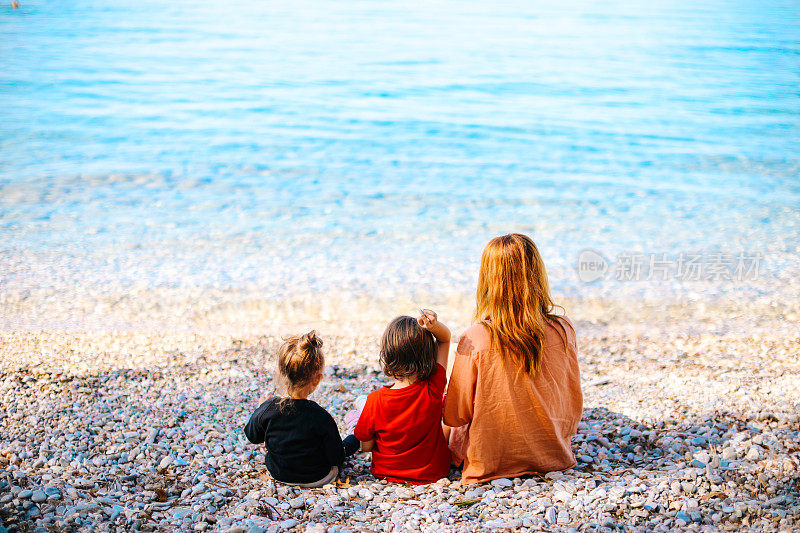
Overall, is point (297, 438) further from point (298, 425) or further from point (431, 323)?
point (431, 323)

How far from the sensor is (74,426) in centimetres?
356

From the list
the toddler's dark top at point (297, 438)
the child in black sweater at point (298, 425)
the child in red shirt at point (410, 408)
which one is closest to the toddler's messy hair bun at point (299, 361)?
the child in black sweater at point (298, 425)

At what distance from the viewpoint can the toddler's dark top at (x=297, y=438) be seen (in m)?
3.02

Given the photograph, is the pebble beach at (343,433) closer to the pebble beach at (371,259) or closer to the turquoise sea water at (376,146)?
the pebble beach at (371,259)

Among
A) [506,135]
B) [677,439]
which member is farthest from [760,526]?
[506,135]

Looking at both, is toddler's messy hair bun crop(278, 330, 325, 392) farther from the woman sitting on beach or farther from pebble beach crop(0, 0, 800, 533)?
the woman sitting on beach

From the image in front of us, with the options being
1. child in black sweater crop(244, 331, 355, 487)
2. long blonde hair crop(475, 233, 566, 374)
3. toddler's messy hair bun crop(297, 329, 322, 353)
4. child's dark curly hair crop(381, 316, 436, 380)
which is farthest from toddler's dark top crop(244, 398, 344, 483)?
long blonde hair crop(475, 233, 566, 374)

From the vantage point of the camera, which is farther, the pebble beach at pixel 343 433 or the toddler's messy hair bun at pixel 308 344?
the toddler's messy hair bun at pixel 308 344

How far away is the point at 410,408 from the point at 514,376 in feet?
1.76

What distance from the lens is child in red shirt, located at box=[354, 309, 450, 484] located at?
293 cm

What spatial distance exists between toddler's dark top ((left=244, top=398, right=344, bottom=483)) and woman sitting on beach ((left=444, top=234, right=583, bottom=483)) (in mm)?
615

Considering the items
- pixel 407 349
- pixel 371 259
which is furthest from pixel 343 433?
pixel 371 259

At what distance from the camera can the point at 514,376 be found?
9.53 feet

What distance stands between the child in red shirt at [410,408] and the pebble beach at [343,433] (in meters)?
0.11
